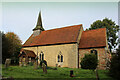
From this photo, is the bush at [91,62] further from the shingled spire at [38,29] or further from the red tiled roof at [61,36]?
the shingled spire at [38,29]

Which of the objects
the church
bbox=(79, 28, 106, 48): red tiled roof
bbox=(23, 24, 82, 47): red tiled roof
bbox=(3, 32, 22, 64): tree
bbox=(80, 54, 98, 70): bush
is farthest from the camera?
bbox=(3, 32, 22, 64): tree

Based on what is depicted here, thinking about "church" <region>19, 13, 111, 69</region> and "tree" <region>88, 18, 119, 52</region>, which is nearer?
"church" <region>19, 13, 111, 69</region>

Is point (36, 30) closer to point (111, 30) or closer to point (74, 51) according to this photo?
point (74, 51)

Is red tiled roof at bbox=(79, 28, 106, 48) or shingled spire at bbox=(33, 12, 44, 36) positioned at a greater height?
shingled spire at bbox=(33, 12, 44, 36)

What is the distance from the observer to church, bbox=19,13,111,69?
20.0 metres

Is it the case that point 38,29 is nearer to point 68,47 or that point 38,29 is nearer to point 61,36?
point 61,36

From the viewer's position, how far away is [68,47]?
21.8 m

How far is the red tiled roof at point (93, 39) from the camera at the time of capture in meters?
20.2

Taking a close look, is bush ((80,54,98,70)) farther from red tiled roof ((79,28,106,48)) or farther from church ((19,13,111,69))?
red tiled roof ((79,28,106,48))

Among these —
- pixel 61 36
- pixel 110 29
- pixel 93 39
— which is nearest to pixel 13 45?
pixel 61 36

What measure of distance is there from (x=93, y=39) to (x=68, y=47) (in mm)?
5947

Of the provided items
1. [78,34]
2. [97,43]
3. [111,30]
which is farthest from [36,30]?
[111,30]

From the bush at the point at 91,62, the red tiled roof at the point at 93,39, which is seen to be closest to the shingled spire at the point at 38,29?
the red tiled roof at the point at 93,39

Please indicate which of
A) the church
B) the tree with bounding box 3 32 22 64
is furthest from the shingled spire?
the tree with bounding box 3 32 22 64
